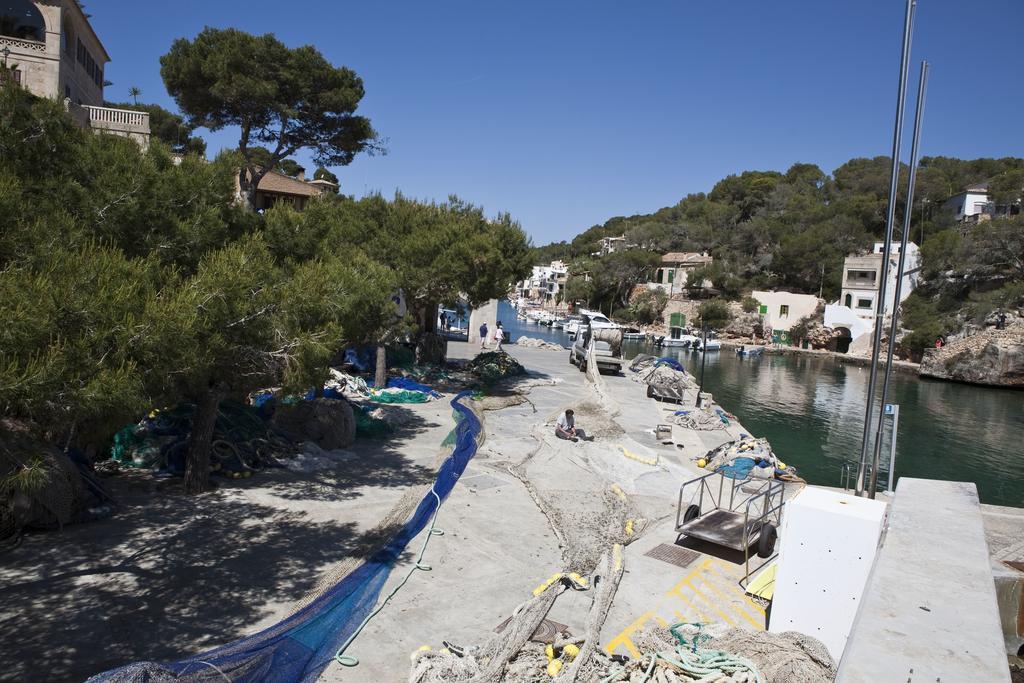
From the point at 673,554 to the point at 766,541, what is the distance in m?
1.36

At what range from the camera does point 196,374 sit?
808 cm

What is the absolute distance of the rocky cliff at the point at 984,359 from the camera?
5041 centimetres

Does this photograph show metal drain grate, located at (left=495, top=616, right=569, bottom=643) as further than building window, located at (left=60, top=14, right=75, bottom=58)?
No

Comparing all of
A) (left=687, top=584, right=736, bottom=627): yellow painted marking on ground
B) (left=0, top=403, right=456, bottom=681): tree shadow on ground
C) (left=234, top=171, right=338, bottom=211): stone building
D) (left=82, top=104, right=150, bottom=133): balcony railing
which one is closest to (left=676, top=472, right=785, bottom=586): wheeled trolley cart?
(left=687, top=584, right=736, bottom=627): yellow painted marking on ground

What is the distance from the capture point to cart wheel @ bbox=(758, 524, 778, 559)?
30.9ft

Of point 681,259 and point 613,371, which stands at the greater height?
point 681,259

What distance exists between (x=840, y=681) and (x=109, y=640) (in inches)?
254

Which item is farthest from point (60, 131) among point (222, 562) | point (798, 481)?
point (798, 481)

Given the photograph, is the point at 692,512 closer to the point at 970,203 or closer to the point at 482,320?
the point at 482,320

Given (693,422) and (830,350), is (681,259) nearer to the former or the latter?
(830,350)

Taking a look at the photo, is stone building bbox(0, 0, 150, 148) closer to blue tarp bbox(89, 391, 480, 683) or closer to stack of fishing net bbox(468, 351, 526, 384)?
stack of fishing net bbox(468, 351, 526, 384)

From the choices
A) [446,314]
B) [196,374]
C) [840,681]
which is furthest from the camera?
[446,314]

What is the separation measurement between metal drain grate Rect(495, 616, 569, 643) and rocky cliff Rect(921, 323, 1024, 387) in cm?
5723

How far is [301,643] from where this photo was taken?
607 cm
